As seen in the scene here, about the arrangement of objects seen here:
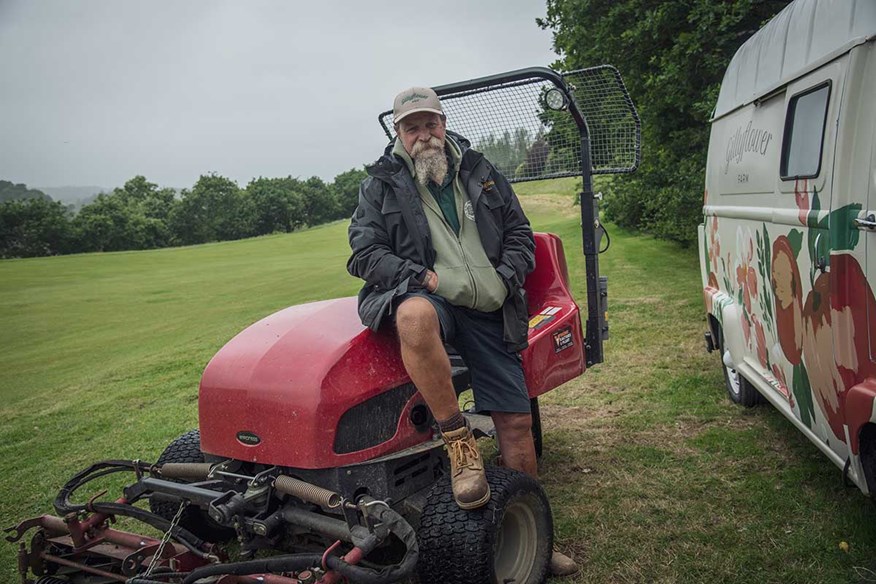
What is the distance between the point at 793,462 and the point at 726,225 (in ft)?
5.11

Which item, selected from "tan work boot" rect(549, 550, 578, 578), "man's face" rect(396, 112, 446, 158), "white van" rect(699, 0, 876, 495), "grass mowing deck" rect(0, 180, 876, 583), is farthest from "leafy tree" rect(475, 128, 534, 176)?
"tan work boot" rect(549, 550, 578, 578)

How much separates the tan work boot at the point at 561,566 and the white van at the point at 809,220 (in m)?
1.21

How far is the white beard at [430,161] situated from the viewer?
329 centimetres

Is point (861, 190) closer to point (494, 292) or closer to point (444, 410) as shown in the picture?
point (494, 292)

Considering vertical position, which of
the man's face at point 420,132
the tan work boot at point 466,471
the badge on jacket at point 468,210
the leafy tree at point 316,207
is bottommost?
the leafy tree at point 316,207

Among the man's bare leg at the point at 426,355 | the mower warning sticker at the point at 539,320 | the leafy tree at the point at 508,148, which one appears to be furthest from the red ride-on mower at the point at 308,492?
the leafy tree at the point at 508,148

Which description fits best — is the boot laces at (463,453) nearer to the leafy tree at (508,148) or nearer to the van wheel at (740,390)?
the leafy tree at (508,148)

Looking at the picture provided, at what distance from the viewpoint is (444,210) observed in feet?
11.0

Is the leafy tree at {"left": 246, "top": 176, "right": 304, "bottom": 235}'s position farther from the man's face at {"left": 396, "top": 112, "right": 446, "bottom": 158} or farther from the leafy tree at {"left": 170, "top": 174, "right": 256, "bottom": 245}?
the man's face at {"left": 396, "top": 112, "right": 446, "bottom": 158}

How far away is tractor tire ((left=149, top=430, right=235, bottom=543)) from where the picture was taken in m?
3.53

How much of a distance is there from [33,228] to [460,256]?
26.2m

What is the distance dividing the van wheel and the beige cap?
2912mm

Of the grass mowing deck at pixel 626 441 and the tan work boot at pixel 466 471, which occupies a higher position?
the tan work boot at pixel 466 471

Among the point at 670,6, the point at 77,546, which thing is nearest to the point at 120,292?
the point at 670,6
